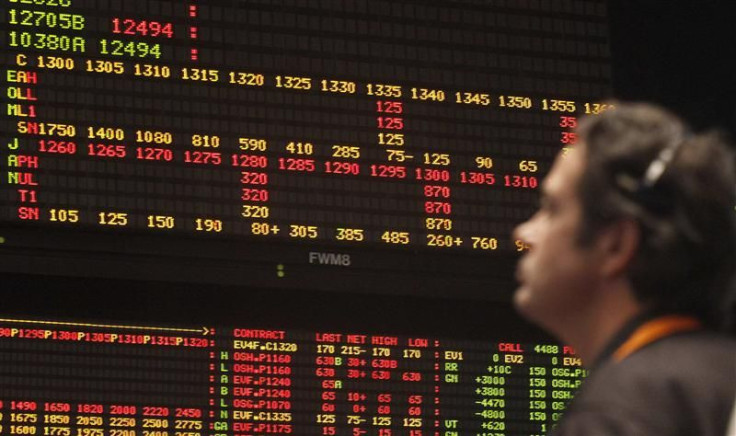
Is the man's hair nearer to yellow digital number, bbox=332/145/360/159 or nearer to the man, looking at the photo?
the man

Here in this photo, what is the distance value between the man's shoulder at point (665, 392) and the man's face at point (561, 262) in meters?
0.13

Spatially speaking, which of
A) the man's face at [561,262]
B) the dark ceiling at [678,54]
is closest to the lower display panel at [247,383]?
the dark ceiling at [678,54]

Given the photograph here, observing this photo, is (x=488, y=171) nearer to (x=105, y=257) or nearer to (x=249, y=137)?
(x=249, y=137)

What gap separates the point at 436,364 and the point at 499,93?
97cm

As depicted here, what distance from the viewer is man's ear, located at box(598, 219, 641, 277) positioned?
4.83 ft

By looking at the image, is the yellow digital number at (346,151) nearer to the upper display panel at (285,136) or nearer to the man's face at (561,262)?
the upper display panel at (285,136)

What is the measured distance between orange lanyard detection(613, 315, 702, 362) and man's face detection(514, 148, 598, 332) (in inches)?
3.0

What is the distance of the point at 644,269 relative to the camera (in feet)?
4.86

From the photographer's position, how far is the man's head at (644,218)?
4.78 ft

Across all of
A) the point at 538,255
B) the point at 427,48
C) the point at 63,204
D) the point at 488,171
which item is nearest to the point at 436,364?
the point at 488,171

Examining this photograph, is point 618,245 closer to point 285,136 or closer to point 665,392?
point 665,392

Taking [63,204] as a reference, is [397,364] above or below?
below

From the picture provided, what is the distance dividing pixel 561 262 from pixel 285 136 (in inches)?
148

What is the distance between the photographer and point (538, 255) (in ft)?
5.16
